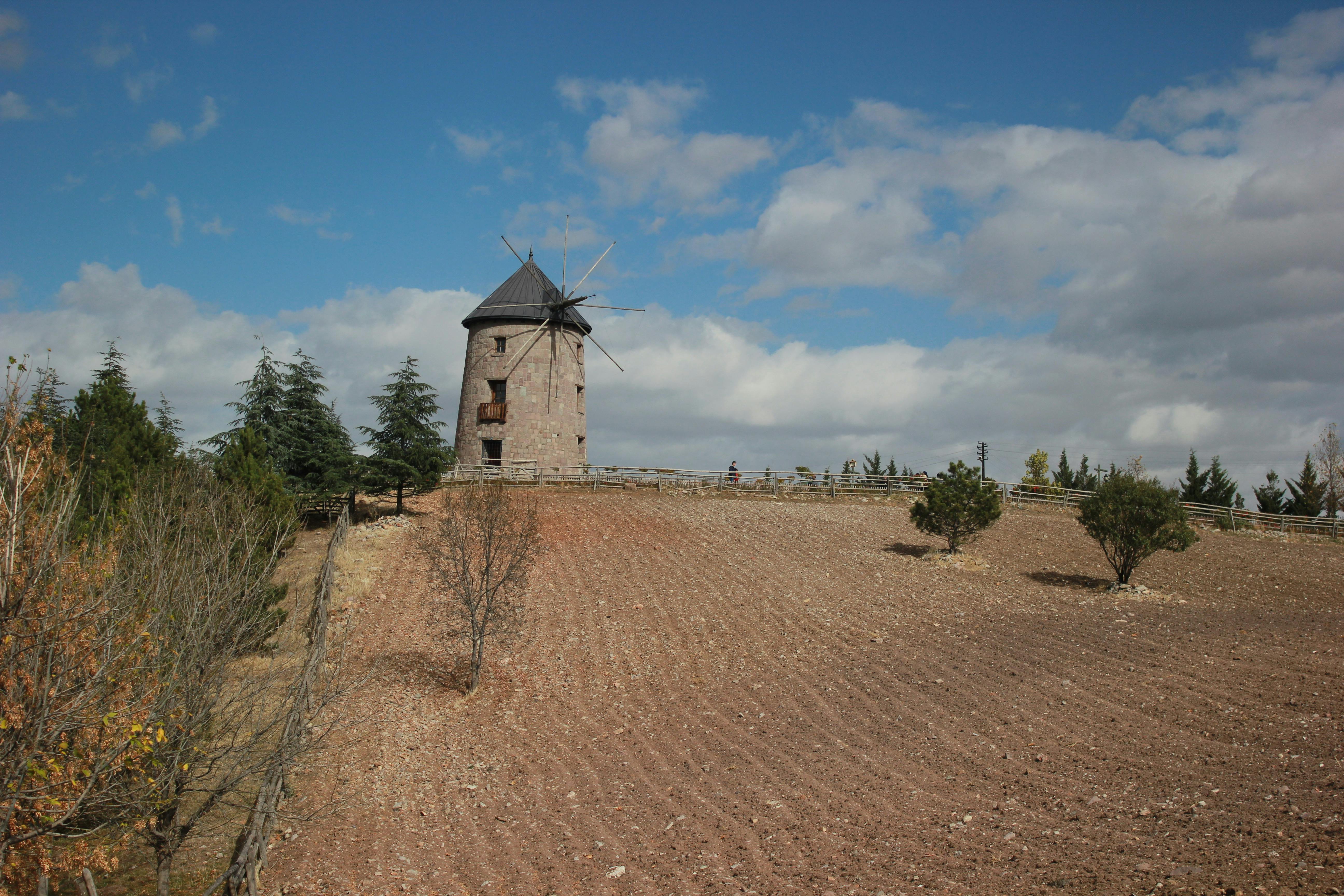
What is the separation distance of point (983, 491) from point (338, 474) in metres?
23.0

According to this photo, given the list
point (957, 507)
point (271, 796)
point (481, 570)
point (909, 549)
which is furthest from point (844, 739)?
point (909, 549)

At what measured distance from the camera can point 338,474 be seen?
30.1 meters

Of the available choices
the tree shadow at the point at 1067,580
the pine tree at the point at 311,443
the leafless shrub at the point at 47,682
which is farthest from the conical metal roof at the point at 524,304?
the leafless shrub at the point at 47,682

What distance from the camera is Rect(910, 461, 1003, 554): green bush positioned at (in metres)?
26.1

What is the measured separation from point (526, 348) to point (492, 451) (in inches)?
207

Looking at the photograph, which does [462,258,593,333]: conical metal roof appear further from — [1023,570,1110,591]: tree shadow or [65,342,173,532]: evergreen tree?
[1023,570,1110,591]: tree shadow

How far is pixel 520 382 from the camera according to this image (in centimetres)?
→ 3912

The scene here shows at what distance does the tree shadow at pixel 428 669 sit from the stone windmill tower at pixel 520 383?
18.7 m

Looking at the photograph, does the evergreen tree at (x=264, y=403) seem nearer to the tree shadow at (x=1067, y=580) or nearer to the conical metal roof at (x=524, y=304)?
the conical metal roof at (x=524, y=304)

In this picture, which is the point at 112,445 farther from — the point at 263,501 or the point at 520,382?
the point at 520,382

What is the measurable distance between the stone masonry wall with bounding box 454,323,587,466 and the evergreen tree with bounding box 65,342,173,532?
48.0 ft

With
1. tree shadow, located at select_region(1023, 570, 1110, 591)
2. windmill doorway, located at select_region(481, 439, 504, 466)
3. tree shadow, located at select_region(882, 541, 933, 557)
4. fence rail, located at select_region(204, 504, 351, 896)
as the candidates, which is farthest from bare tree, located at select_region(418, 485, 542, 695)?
windmill doorway, located at select_region(481, 439, 504, 466)

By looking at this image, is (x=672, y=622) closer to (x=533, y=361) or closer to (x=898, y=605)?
(x=898, y=605)

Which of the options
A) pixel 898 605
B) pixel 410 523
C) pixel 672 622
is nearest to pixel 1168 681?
pixel 898 605
